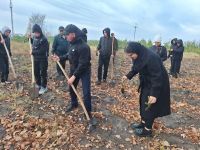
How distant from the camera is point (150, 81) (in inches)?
278

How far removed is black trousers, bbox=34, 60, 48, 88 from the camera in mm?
10359

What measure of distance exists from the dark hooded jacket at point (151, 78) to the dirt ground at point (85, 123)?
82cm

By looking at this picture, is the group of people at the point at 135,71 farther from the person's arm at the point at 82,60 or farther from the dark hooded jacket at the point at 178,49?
the dark hooded jacket at the point at 178,49

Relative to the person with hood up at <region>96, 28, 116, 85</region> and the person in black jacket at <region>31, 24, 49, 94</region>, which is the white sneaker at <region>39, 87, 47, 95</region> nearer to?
the person in black jacket at <region>31, 24, 49, 94</region>

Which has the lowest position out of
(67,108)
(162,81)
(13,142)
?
(13,142)

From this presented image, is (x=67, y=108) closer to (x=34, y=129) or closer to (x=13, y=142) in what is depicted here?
(x=34, y=129)

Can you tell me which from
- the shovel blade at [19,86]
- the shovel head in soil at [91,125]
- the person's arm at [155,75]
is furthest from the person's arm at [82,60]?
the shovel blade at [19,86]

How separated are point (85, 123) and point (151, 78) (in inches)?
91.1

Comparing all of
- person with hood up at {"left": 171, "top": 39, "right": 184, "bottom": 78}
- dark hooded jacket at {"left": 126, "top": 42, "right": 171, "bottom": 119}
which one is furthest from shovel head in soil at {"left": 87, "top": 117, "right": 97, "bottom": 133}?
person with hood up at {"left": 171, "top": 39, "right": 184, "bottom": 78}

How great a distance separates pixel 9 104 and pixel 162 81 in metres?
5.00

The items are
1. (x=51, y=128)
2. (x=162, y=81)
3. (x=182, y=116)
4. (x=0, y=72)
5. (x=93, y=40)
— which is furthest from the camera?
(x=93, y=40)

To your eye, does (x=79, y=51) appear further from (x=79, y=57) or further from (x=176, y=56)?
(x=176, y=56)

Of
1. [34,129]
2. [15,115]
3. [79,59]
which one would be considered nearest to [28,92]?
[15,115]

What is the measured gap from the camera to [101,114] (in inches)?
353
